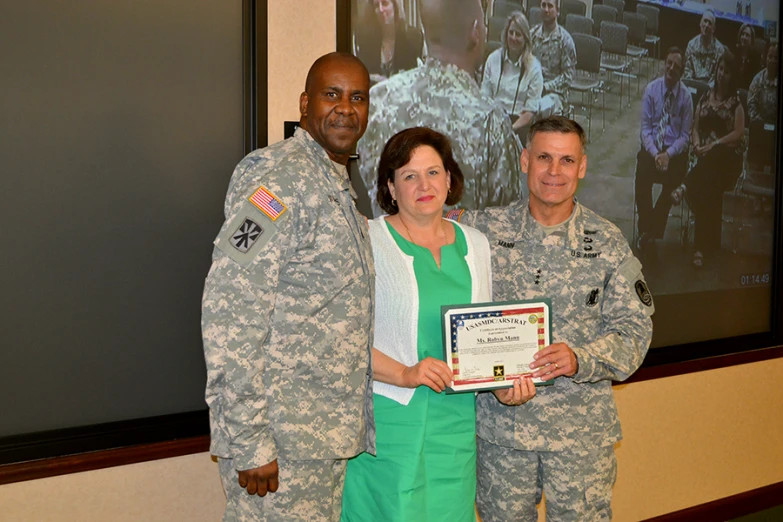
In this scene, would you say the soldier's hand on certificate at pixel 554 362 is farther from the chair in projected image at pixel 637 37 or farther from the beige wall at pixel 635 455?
the chair in projected image at pixel 637 37

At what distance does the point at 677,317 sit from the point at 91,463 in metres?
2.70

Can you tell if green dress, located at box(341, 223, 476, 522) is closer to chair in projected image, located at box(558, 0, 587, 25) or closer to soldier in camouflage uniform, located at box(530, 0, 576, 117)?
soldier in camouflage uniform, located at box(530, 0, 576, 117)

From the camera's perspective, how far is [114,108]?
2.07 metres

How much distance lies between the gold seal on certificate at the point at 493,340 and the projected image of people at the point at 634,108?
2.64 ft

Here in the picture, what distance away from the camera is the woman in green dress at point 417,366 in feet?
6.33

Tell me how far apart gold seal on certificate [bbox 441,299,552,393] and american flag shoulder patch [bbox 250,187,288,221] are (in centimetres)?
52

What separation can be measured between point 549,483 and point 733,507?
2.24 meters

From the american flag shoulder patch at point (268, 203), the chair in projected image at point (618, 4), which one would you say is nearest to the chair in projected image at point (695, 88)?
the chair in projected image at point (618, 4)

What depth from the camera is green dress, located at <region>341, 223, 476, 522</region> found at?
193 centimetres

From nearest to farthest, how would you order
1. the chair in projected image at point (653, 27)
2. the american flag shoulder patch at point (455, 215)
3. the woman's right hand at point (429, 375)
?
the woman's right hand at point (429, 375), the american flag shoulder patch at point (455, 215), the chair in projected image at point (653, 27)

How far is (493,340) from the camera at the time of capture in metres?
1.97

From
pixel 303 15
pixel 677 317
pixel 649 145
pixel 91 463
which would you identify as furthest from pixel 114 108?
pixel 677 317

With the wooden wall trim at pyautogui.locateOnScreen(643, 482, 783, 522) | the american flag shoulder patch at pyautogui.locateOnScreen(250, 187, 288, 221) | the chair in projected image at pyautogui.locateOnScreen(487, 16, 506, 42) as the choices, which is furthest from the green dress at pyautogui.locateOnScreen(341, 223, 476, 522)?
the wooden wall trim at pyautogui.locateOnScreen(643, 482, 783, 522)
